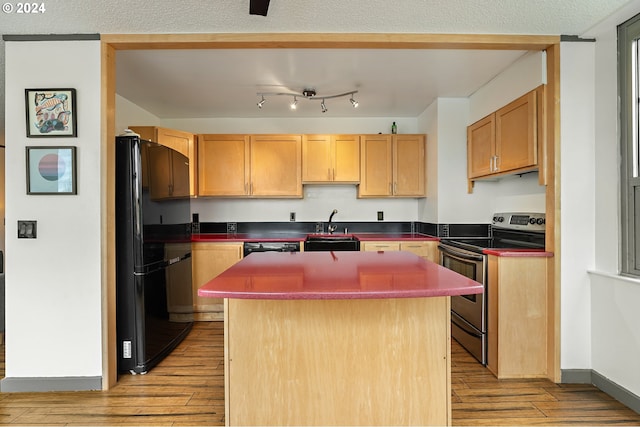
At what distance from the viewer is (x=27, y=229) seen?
2375 mm

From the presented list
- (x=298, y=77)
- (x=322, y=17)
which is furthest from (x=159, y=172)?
(x=322, y=17)

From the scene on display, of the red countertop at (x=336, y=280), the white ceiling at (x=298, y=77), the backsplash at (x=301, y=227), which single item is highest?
the white ceiling at (x=298, y=77)

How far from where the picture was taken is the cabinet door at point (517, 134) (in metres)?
2.66

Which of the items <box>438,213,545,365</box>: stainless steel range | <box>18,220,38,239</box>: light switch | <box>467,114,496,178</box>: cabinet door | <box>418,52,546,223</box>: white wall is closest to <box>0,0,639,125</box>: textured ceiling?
<box>467,114,496,178</box>: cabinet door

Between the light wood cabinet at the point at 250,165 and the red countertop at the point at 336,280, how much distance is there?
215cm

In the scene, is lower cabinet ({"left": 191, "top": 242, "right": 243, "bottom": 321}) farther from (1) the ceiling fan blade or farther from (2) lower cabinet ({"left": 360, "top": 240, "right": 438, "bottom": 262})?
(1) the ceiling fan blade

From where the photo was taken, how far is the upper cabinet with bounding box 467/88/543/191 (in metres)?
2.67

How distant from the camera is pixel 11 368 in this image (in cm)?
237

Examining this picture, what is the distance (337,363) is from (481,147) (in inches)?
109

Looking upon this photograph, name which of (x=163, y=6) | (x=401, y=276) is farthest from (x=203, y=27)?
(x=401, y=276)

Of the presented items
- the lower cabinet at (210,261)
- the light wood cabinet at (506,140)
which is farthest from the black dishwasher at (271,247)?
the light wood cabinet at (506,140)

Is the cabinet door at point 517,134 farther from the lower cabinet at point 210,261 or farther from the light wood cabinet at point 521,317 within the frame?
the lower cabinet at point 210,261

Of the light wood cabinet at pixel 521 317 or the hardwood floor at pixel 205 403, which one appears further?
the light wood cabinet at pixel 521 317

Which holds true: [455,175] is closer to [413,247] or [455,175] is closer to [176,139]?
[413,247]
